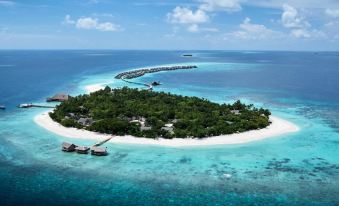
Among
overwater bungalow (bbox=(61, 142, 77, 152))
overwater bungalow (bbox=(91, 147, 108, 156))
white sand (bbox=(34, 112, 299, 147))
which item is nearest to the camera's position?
overwater bungalow (bbox=(91, 147, 108, 156))

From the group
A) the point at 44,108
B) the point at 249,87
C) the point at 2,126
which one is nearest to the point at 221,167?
the point at 2,126

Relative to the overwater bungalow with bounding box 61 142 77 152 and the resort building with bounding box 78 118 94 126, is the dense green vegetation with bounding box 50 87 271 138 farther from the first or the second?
the overwater bungalow with bounding box 61 142 77 152

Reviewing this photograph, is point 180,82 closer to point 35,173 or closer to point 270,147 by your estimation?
point 270,147

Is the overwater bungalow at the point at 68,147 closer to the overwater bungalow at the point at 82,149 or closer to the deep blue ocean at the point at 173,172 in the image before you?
the overwater bungalow at the point at 82,149

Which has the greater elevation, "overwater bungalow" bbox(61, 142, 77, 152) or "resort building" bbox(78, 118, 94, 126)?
"resort building" bbox(78, 118, 94, 126)

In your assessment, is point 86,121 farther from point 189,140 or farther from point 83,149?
point 189,140

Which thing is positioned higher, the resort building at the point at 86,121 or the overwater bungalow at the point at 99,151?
the resort building at the point at 86,121

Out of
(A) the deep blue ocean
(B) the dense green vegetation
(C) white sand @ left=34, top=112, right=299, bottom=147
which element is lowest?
(A) the deep blue ocean

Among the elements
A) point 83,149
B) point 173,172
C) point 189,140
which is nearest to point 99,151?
point 83,149

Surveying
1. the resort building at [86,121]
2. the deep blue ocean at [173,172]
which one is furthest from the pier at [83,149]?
the resort building at [86,121]

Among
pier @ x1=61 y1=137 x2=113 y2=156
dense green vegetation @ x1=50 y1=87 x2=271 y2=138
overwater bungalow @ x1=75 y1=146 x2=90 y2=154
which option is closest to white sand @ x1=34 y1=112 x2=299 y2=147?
dense green vegetation @ x1=50 y1=87 x2=271 y2=138
